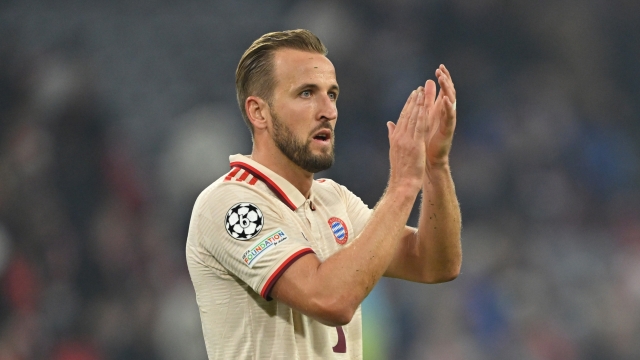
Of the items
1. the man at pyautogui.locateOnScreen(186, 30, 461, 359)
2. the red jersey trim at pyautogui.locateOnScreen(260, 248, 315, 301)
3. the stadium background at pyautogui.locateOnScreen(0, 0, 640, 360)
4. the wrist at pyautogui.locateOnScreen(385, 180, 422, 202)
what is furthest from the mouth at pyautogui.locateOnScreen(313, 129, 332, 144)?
the stadium background at pyautogui.locateOnScreen(0, 0, 640, 360)

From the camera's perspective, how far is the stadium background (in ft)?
17.3

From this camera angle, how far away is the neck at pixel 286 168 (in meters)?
2.61

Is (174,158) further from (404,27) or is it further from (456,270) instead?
(456,270)

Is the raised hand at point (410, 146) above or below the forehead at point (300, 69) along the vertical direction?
below

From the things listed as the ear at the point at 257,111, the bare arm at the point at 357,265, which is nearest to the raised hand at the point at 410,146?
the bare arm at the point at 357,265

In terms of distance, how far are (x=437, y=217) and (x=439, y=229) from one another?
49 millimetres

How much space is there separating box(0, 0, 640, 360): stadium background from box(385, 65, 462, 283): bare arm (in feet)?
8.26

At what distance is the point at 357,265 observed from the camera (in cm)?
213

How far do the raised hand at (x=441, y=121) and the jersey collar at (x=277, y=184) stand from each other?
0.49m

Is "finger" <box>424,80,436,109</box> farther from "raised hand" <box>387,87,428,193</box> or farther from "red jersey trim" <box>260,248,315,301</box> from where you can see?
"red jersey trim" <box>260,248,315,301</box>

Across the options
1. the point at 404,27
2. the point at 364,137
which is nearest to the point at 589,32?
the point at 404,27

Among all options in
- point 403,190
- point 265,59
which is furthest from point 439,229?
point 265,59

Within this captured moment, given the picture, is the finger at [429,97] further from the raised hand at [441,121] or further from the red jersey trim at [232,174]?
the red jersey trim at [232,174]

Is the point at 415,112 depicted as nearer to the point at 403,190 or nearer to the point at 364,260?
the point at 403,190
